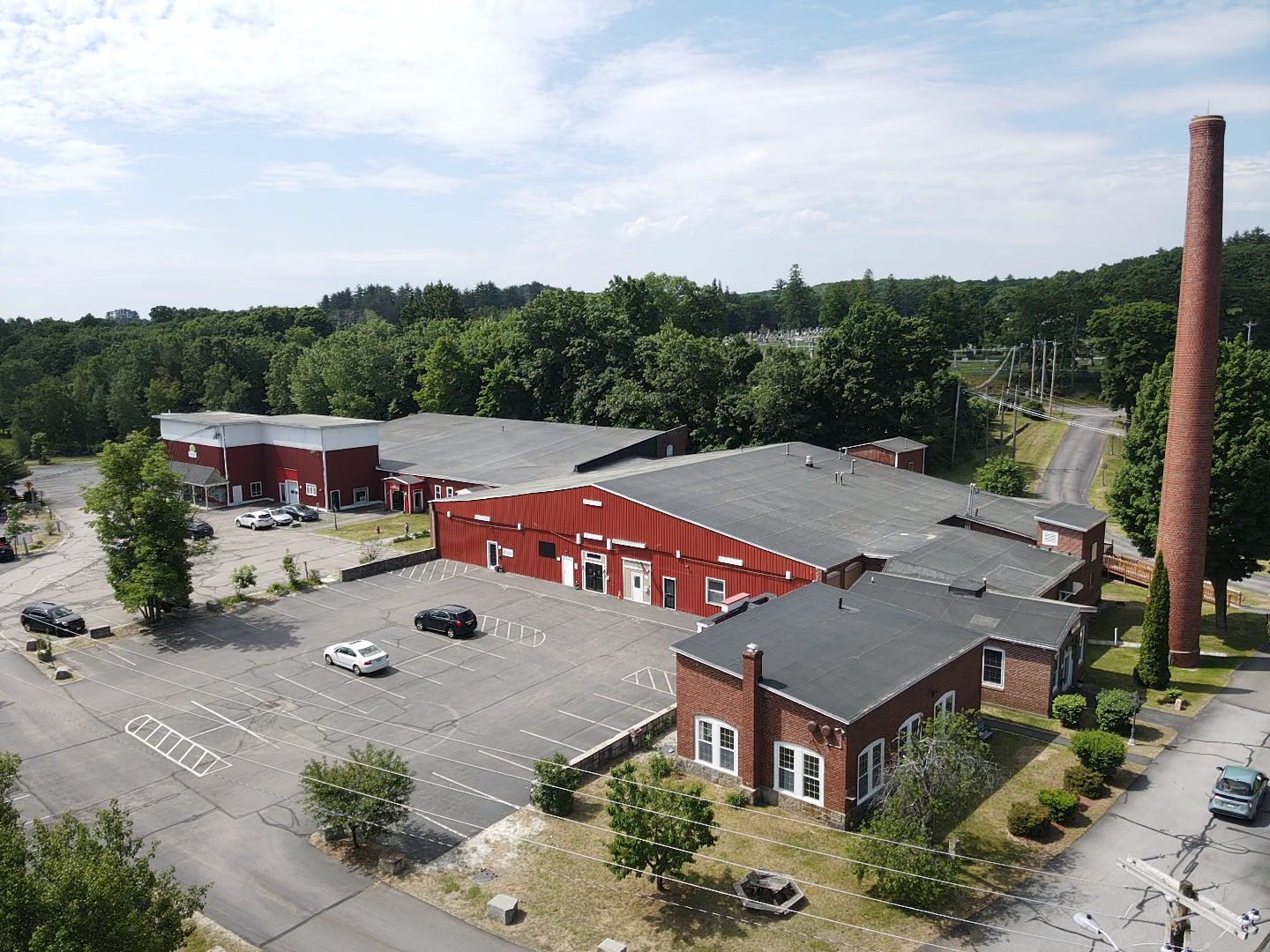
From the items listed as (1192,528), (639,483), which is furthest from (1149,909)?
(639,483)

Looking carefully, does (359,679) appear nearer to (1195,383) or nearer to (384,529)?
(384,529)

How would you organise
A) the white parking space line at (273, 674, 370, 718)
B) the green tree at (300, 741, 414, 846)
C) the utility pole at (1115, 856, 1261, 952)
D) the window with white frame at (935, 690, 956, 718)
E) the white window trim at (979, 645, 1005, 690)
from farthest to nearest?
the white window trim at (979, 645, 1005, 690)
the white parking space line at (273, 674, 370, 718)
the window with white frame at (935, 690, 956, 718)
the green tree at (300, 741, 414, 846)
the utility pole at (1115, 856, 1261, 952)

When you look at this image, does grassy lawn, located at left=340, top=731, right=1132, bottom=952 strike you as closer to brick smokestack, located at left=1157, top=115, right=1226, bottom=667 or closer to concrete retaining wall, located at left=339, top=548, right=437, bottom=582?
brick smokestack, located at left=1157, top=115, right=1226, bottom=667

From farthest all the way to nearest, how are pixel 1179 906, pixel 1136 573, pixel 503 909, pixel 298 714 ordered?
1. pixel 1136 573
2. pixel 298 714
3. pixel 503 909
4. pixel 1179 906

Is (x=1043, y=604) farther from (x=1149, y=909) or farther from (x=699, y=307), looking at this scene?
(x=699, y=307)

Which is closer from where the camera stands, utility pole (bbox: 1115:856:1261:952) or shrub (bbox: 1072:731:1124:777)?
utility pole (bbox: 1115:856:1261:952)

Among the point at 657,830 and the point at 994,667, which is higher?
the point at 657,830

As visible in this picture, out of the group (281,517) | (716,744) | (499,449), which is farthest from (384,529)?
(716,744)

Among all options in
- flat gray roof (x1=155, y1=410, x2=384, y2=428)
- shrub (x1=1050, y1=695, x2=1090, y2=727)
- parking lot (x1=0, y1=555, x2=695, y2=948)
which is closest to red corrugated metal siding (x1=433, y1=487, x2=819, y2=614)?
parking lot (x1=0, y1=555, x2=695, y2=948)
